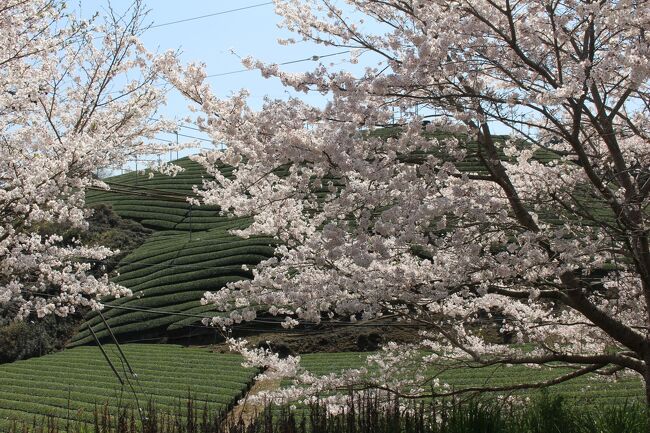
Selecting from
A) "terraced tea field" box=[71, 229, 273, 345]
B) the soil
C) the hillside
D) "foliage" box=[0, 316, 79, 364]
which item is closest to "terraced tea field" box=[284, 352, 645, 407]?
the soil

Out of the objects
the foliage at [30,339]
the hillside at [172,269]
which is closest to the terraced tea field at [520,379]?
the hillside at [172,269]

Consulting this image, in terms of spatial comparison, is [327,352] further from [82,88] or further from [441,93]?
[441,93]

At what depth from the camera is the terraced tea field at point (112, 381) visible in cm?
1302

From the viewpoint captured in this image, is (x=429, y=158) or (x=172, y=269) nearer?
(x=429, y=158)

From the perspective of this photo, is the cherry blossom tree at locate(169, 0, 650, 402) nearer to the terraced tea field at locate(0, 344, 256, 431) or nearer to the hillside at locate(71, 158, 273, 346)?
the terraced tea field at locate(0, 344, 256, 431)

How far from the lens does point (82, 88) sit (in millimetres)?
7469

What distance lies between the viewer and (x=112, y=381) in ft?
50.8

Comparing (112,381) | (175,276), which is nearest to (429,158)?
(112,381)

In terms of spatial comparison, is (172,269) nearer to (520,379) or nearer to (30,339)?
(30,339)

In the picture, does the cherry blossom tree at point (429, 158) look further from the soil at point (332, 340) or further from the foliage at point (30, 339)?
the foliage at point (30, 339)

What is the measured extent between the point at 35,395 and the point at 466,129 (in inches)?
491

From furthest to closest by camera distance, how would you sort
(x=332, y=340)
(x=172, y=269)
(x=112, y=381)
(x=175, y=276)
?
(x=172, y=269), (x=175, y=276), (x=332, y=340), (x=112, y=381)

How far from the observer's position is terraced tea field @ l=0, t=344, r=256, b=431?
1302cm

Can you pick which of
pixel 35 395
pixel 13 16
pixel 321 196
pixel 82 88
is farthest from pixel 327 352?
pixel 13 16
